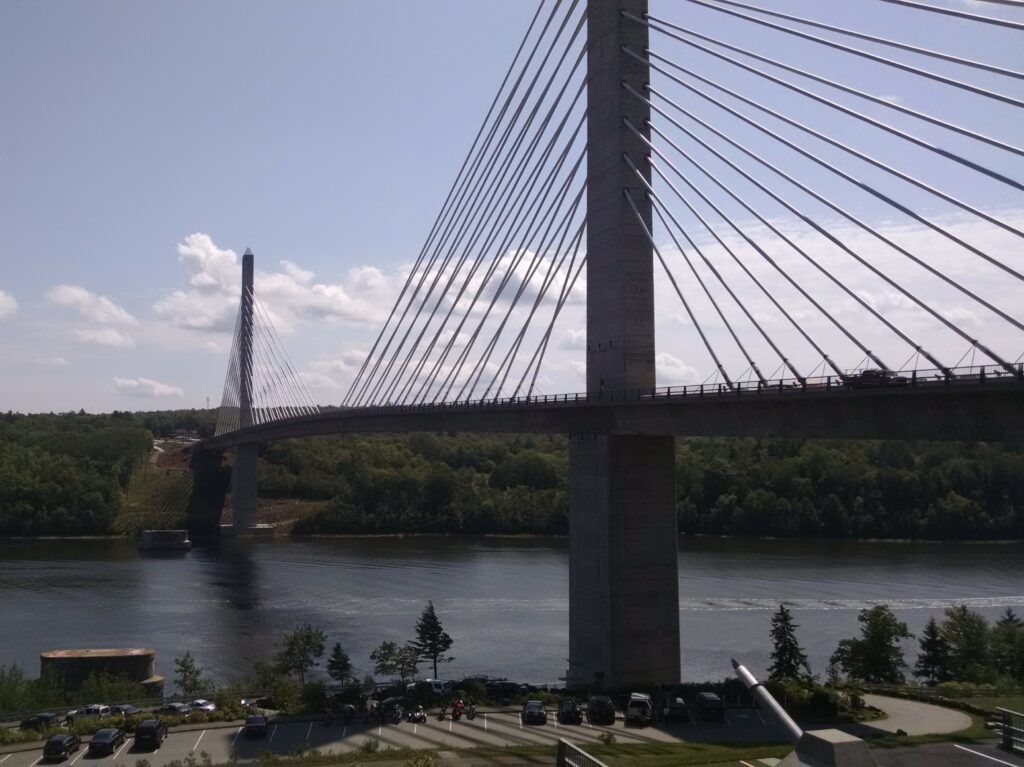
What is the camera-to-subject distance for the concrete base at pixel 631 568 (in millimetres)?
21812

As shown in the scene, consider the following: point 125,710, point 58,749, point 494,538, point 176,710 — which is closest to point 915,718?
point 176,710

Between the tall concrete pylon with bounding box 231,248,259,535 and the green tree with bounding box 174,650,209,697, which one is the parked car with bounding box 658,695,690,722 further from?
the tall concrete pylon with bounding box 231,248,259,535

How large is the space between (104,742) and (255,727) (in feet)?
8.04

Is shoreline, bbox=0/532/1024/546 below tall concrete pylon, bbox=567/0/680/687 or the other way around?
below

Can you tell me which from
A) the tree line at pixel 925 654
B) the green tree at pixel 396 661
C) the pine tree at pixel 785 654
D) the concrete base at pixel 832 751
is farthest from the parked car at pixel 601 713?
the concrete base at pixel 832 751

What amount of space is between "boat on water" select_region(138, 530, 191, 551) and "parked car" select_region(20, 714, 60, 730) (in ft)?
139

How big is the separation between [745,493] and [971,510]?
45.3 ft

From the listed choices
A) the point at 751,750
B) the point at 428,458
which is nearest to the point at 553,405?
the point at 751,750

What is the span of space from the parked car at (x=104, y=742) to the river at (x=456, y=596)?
35.7 feet

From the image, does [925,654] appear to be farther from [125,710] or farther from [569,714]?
[125,710]

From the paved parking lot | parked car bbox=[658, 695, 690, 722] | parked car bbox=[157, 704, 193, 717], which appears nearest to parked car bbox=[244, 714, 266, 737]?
the paved parking lot

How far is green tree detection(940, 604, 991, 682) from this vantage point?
2592 centimetres

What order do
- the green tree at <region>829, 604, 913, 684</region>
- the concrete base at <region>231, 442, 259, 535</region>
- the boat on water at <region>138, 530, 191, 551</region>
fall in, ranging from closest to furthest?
the green tree at <region>829, 604, 913, 684</region> < the boat on water at <region>138, 530, 191, 551</region> < the concrete base at <region>231, 442, 259, 535</region>

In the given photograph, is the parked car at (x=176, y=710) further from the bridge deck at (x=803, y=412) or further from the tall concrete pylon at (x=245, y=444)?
the tall concrete pylon at (x=245, y=444)
